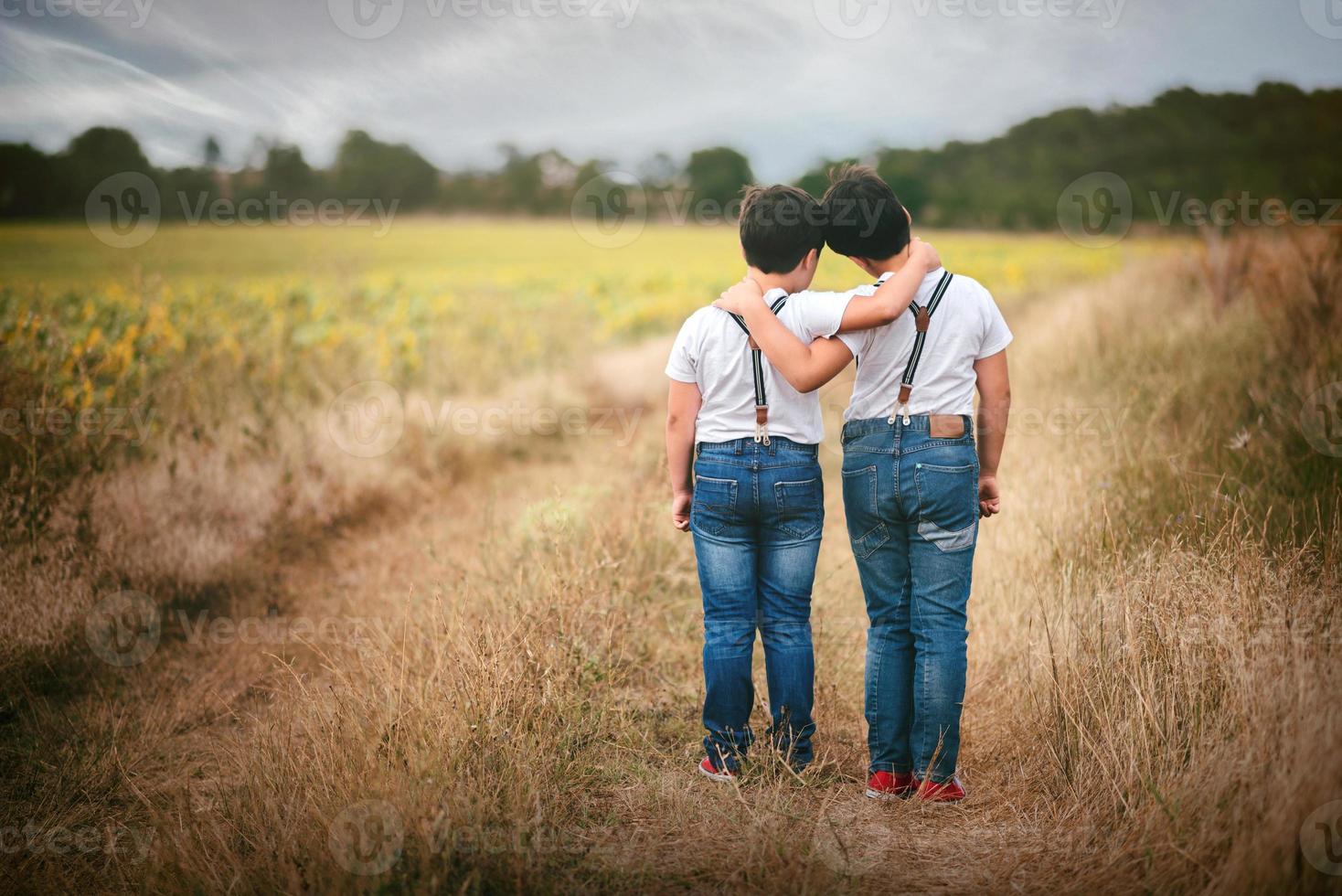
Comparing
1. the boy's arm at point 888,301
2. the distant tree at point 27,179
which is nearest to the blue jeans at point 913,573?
the boy's arm at point 888,301

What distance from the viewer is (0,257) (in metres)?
16.5

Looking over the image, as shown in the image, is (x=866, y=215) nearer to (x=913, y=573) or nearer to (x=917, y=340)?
(x=917, y=340)

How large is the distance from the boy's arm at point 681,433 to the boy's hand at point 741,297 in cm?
32

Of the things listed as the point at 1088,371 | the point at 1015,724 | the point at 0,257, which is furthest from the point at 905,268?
the point at 0,257

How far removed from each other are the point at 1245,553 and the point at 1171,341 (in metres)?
4.88

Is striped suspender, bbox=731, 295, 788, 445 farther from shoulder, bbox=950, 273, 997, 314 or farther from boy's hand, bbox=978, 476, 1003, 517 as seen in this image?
boy's hand, bbox=978, 476, 1003, 517

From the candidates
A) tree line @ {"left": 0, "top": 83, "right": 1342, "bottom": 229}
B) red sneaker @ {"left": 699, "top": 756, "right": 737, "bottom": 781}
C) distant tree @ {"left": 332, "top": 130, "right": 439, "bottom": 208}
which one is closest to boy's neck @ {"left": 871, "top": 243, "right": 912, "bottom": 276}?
red sneaker @ {"left": 699, "top": 756, "right": 737, "bottom": 781}

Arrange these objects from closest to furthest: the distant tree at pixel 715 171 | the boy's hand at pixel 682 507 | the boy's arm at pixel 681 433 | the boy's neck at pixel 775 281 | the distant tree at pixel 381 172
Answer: the boy's neck at pixel 775 281
the boy's arm at pixel 681 433
the boy's hand at pixel 682 507
the distant tree at pixel 715 171
the distant tree at pixel 381 172

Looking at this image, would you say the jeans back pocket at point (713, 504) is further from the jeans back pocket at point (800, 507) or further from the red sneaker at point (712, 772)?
the red sneaker at point (712, 772)

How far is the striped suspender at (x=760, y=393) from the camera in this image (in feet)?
9.31

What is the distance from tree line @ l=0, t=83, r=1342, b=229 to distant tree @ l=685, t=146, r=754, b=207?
0.18ft

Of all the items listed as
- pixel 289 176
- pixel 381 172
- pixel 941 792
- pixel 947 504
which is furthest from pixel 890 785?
pixel 381 172

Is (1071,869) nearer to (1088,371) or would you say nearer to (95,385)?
(1088,371)

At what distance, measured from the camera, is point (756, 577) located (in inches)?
120
